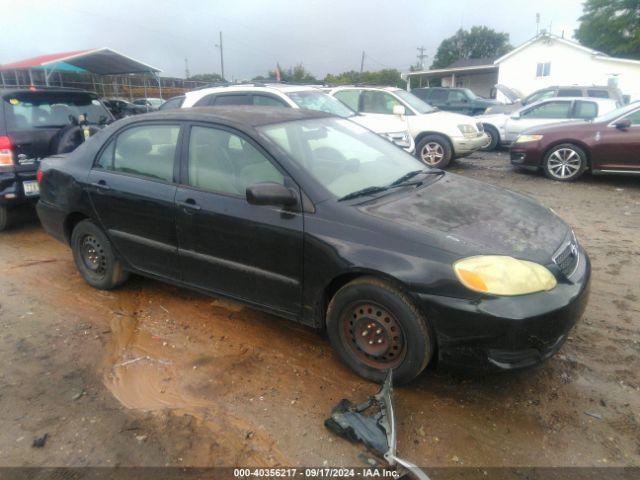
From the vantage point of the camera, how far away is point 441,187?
11.6 feet

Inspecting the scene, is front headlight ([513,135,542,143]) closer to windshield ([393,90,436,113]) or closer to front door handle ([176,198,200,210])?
windshield ([393,90,436,113])

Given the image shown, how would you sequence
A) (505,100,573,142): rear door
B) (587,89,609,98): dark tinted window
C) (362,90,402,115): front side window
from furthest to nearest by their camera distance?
(587,89,609,98): dark tinted window → (505,100,573,142): rear door → (362,90,402,115): front side window

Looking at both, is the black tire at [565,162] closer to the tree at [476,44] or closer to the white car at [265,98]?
the white car at [265,98]

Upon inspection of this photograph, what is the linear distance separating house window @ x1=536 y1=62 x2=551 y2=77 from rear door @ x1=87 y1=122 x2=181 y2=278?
35.2 meters

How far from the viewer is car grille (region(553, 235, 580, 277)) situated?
2775mm

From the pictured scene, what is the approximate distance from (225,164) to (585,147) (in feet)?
24.8

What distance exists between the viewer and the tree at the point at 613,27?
41.0m

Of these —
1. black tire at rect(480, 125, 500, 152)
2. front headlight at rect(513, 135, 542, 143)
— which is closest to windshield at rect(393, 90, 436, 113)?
front headlight at rect(513, 135, 542, 143)

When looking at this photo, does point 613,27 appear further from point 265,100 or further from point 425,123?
point 265,100

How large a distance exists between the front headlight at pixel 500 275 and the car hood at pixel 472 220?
6 centimetres

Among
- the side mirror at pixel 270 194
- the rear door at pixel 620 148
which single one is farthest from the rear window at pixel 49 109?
the rear door at pixel 620 148

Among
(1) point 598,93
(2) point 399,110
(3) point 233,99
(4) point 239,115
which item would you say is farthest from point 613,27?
(4) point 239,115

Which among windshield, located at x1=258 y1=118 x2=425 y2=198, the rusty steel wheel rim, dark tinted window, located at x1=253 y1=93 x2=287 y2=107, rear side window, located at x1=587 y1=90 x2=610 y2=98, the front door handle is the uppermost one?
rear side window, located at x1=587 y1=90 x2=610 y2=98

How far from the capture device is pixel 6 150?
558 cm
